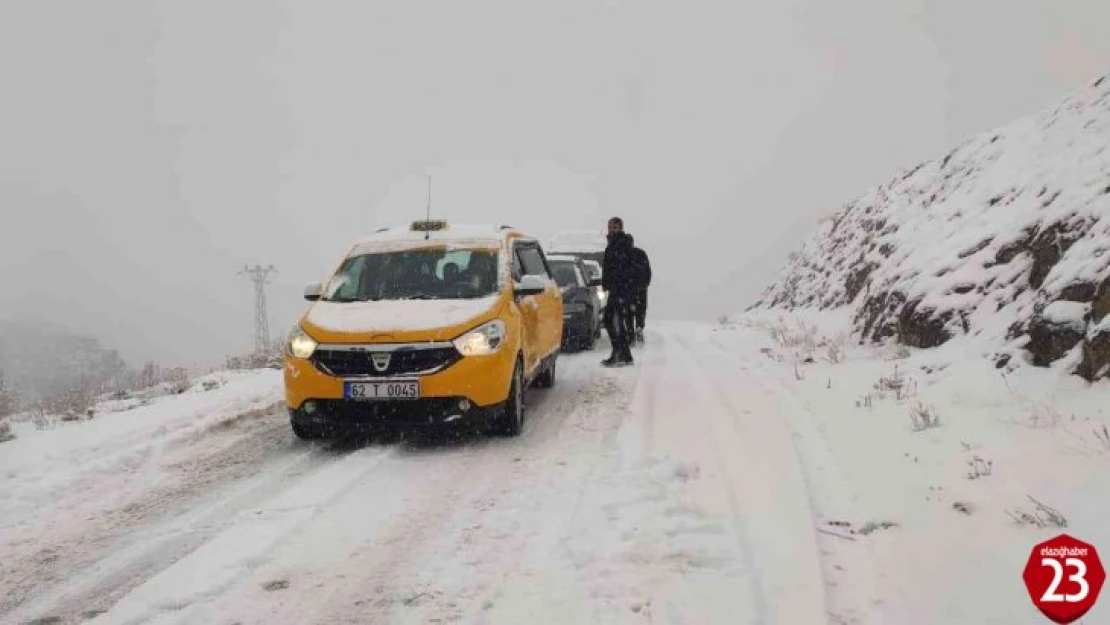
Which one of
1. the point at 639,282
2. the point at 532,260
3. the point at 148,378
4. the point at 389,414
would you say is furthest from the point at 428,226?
the point at 148,378

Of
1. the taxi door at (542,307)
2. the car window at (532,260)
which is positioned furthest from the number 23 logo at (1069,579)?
the car window at (532,260)

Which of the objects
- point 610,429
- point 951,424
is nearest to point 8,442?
point 610,429

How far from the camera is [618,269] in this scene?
34.6ft

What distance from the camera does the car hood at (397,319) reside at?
18.9 feet

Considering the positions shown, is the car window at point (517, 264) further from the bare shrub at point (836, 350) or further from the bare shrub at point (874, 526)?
the bare shrub at point (874, 526)

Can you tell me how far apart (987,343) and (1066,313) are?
1081 millimetres

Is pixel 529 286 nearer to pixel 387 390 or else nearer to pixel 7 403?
pixel 387 390

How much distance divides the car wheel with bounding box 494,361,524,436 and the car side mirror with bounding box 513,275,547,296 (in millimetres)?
770

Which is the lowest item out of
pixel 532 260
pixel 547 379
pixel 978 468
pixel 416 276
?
pixel 547 379

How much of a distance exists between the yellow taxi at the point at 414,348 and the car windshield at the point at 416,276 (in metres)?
0.01

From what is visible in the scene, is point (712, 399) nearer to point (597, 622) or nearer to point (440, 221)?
point (440, 221)

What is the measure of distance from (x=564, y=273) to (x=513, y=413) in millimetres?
7386

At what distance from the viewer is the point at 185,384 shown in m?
9.98

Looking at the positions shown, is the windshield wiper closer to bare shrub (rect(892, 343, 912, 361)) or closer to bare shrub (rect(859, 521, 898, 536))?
bare shrub (rect(859, 521, 898, 536))
